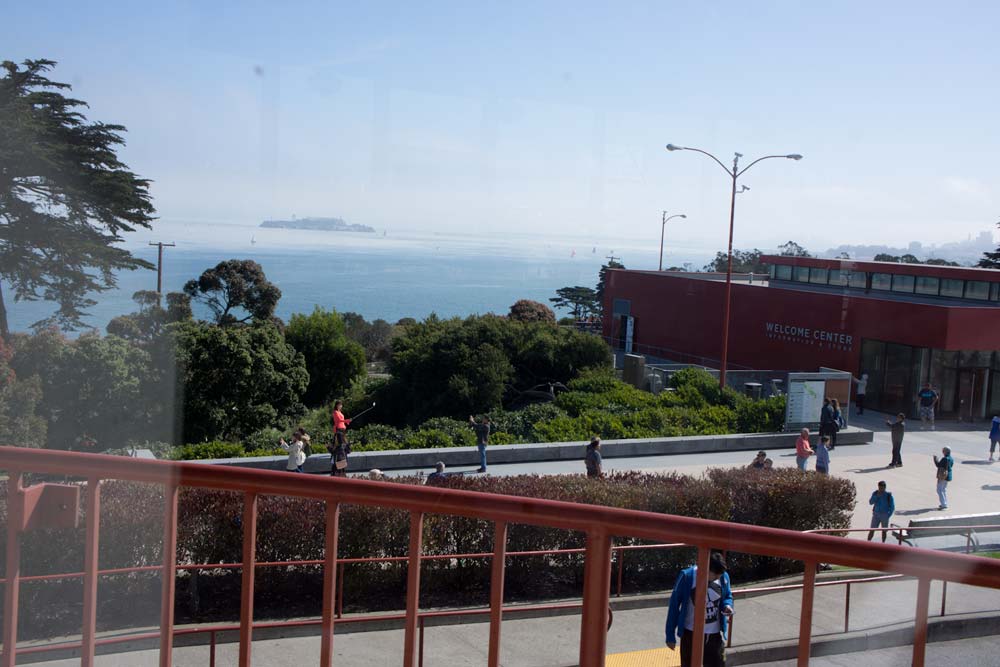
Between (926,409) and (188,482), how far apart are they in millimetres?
27145

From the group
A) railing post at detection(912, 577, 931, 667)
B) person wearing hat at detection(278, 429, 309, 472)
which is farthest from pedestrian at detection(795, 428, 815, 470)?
railing post at detection(912, 577, 931, 667)

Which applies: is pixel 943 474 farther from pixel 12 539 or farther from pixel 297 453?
pixel 12 539

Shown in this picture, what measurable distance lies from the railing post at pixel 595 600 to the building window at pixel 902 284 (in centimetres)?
3695

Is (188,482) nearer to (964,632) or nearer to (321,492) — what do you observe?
(321,492)

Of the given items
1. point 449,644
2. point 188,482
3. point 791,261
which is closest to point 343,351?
point 791,261

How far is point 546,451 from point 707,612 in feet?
46.9

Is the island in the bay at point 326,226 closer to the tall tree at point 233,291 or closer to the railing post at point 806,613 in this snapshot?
the tall tree at point 233,291

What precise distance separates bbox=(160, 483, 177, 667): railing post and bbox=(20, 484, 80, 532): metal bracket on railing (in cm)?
29

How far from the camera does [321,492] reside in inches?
111

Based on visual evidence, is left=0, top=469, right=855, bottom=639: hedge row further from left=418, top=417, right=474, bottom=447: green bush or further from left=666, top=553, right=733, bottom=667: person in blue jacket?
left=418, top=417, right=474, bottom=447: green bush

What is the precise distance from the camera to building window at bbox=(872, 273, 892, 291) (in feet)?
120

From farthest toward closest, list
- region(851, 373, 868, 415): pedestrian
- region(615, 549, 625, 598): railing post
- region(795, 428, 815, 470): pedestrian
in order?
1. region(851, 373, 868, 415): pedestrian
2. region(795, 428, 815, 470): pedestrian
3. region(615, 549, 625, 598): railing post

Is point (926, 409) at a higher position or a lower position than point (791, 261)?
lower

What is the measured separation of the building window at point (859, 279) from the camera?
37938 millimetres
